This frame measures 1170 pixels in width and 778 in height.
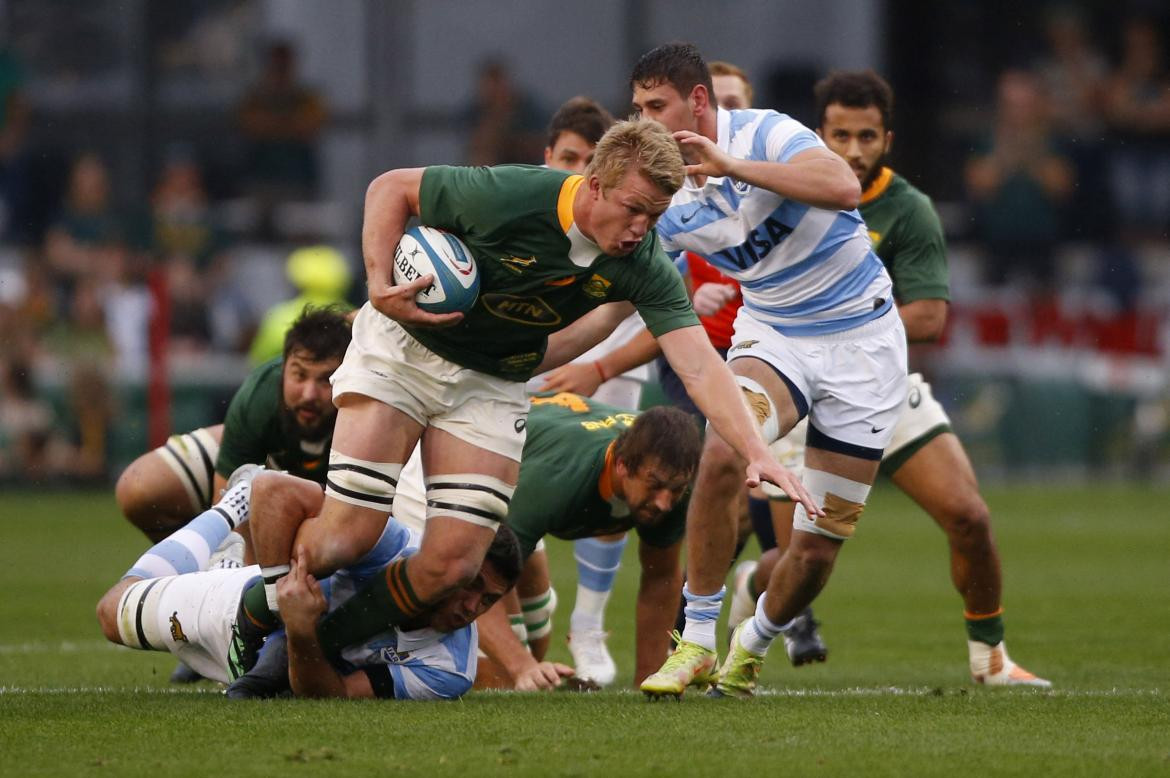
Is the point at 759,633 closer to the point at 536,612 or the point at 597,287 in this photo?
the point at 536,612

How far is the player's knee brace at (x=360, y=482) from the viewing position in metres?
6.44

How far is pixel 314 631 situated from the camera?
21.0ft

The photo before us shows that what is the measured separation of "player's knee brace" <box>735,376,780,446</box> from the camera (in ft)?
22.2

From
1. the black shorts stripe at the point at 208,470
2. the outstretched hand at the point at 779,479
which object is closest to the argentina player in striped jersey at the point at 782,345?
the outstretched hand at the point at 779,479

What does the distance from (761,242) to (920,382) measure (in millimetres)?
1487

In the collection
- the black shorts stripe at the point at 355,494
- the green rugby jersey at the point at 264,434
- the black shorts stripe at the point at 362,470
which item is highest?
the black shorts stripe at the point at 362,470

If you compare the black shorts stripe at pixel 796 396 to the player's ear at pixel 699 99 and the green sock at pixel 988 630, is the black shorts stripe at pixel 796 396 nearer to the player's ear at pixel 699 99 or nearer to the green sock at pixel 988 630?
the player's ear at pixel 699 99

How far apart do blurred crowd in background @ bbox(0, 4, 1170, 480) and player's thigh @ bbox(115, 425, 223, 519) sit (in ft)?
30.6

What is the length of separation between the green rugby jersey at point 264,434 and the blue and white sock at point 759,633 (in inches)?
75.7

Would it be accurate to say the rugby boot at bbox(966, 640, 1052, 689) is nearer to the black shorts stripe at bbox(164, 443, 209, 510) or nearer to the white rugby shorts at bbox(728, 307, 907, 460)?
the white rugby shorts at bbox(728, 307, 907, 460)

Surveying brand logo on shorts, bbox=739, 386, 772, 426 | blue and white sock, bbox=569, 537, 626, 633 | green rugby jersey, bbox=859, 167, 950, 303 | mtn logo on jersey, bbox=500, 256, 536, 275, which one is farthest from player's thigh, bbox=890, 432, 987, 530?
mtn logo on jersey, bbox=500, 256, 536, 275

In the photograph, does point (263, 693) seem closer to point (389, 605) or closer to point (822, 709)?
point (389, 605)

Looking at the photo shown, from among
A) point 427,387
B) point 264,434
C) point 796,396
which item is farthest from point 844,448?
point 264,434

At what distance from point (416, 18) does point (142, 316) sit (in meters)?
5.63
